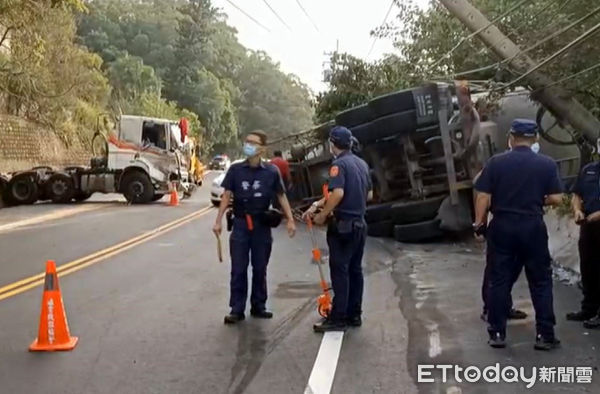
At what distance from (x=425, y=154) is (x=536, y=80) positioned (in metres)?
2.75

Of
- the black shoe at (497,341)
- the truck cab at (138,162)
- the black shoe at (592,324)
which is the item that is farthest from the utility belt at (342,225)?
the truck cab at (138,162)

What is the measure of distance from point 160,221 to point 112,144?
7371 mm

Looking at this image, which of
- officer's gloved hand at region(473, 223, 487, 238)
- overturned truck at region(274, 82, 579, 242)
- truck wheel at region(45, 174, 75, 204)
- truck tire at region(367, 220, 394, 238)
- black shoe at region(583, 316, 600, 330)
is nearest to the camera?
officer's gloved hand at region(473, 223, 487, 238)

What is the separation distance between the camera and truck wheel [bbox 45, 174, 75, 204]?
1009 inches

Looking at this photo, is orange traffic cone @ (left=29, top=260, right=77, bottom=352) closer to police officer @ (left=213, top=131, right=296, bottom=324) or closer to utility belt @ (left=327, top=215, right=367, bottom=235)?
police officer @ (left=213, top=131, right=296, bottom=324)

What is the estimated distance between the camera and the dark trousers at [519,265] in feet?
19.4

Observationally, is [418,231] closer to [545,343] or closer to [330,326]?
[330,326]

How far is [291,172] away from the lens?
18484mm

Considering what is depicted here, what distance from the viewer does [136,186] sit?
2514 centimetres

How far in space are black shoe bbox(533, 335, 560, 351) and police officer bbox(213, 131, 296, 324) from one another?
2.40m

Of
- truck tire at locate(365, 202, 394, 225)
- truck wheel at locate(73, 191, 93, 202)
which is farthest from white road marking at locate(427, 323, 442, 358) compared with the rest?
truck wheel at locate(73, 191, 93, 202)

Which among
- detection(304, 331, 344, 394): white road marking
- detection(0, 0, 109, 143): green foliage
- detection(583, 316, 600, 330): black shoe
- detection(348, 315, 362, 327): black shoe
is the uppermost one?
detection(0, 0, 109, 143): green foliage

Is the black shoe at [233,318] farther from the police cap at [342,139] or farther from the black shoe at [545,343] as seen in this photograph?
the black shoe at [545,343]

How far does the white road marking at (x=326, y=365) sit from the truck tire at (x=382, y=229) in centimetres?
772
